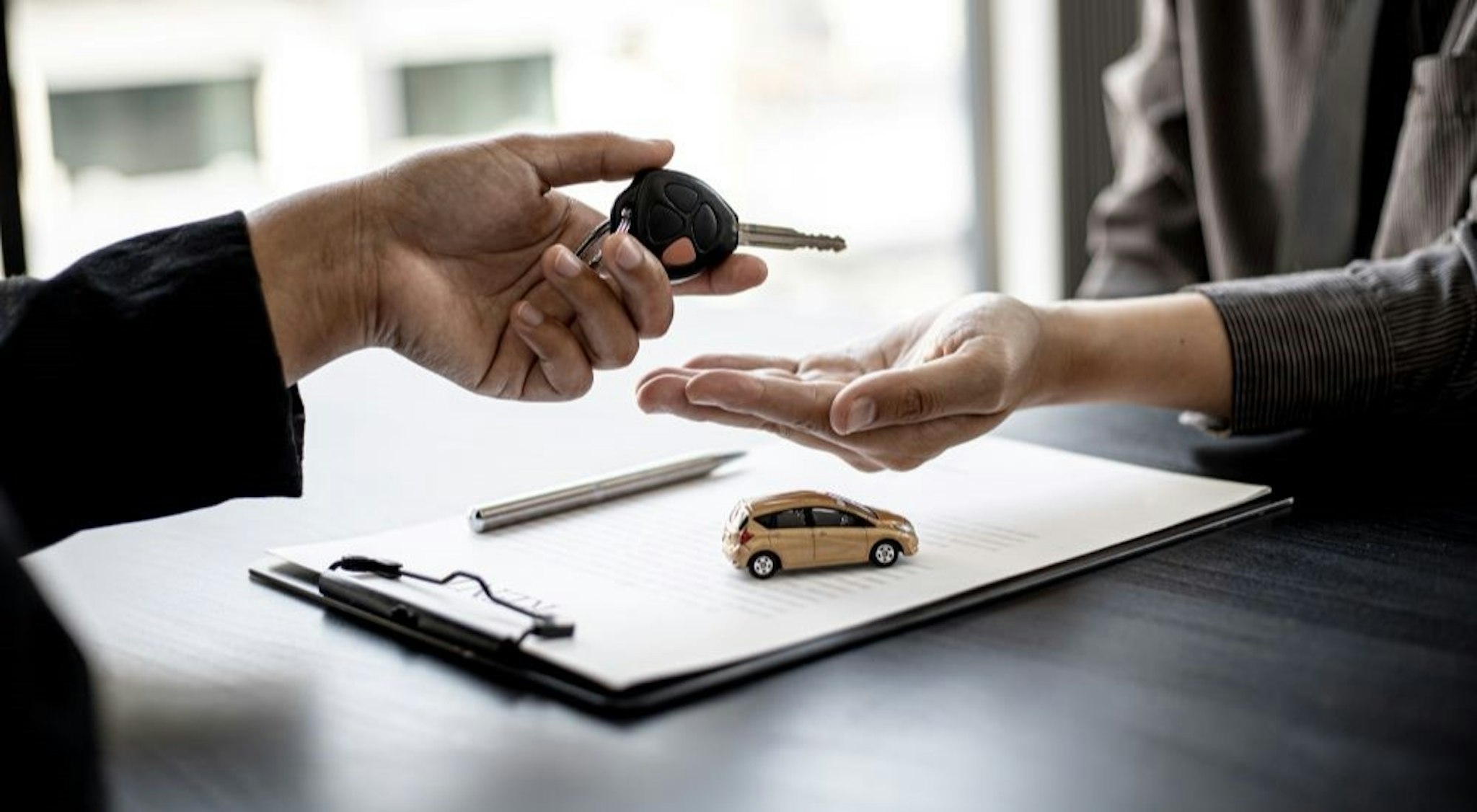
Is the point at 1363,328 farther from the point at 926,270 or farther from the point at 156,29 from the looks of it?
the point at 156,29

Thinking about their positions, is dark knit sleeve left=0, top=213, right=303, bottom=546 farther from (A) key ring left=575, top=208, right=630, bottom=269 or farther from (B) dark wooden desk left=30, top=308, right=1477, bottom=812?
(A) key ring left=575, top=208, right=630, bottom=269

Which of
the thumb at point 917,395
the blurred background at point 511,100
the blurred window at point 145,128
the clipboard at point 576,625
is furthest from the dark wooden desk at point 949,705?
the blurred window at point 145,128

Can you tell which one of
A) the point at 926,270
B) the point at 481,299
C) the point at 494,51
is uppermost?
the point at 494,51

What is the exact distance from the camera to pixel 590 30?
4.50 m

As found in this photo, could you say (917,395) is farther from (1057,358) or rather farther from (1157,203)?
(1157,203)

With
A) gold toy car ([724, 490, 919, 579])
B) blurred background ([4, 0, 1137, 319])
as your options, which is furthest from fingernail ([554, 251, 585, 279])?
blurred background ([4, 0, 1137, 319])

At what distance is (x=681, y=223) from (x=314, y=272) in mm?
229

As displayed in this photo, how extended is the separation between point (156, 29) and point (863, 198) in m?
2.05

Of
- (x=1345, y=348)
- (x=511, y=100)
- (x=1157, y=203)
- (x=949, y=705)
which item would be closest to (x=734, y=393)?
(x=949, y=705)

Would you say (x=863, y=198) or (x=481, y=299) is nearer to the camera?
(x=481, y=299)

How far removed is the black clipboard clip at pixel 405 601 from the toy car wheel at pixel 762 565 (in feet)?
0.42

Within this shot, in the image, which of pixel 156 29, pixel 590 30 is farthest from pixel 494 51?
pixel 156 29

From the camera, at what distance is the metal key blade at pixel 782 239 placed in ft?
3.28

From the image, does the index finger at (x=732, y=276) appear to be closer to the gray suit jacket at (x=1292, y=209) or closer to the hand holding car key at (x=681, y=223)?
the hand holding car key at (x=681, y=223)
